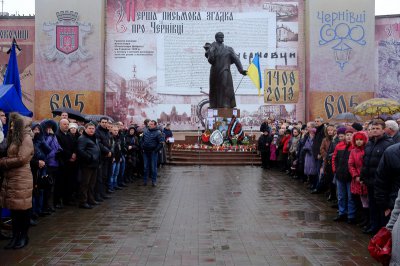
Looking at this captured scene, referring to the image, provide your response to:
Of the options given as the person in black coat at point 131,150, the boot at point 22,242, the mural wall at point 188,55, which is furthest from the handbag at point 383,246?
the mural wall at point 188,55

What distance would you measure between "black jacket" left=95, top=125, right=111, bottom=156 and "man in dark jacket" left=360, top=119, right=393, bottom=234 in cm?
500

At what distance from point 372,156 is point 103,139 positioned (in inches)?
213

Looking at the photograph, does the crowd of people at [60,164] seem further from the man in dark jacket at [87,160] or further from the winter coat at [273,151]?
the winter coat at [273,151]

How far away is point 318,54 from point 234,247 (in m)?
27.7

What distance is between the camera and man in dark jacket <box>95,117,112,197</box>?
1024 cm

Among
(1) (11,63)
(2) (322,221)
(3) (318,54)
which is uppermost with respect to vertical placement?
(3) (318,54)

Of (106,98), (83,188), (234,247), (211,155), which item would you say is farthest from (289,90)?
(234,247)

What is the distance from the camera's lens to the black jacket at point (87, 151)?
30.4 ft

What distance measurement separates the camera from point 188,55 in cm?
3231

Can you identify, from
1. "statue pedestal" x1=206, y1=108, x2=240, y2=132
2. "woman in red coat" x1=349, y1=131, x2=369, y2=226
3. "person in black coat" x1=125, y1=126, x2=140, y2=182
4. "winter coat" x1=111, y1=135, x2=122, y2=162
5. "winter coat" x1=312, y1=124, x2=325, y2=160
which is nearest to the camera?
"woman in red coat" x1=349, y1=131, x2=369, y2=226

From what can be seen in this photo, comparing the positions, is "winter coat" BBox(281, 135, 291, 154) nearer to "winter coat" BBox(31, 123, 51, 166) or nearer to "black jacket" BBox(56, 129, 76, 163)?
"black jacket" BBox(56, 129, 76, 163)

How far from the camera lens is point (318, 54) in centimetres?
3238

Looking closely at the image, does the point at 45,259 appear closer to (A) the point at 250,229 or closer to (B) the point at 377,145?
(A) the point at 250,229

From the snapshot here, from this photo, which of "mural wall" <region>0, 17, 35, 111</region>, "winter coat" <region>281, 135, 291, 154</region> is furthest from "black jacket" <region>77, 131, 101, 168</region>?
"mural wall" <region>0, 17, 35, 111</region>
